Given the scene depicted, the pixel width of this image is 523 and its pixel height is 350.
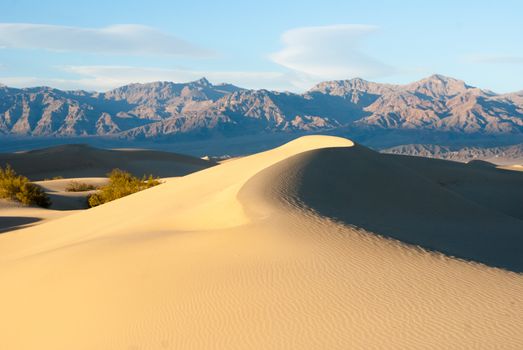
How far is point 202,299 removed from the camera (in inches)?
324

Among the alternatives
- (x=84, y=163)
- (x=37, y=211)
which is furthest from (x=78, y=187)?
(x=84, y=163)

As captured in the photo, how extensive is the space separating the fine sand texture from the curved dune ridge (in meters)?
51.5

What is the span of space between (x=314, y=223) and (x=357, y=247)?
183cm

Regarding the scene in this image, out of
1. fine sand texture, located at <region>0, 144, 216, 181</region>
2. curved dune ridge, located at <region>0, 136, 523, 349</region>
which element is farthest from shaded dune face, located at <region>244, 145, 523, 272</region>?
fine sand texture, located at <region>0, 144, 216, 181</region>

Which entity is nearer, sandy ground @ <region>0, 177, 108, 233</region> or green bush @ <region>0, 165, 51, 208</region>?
sandy ground @ <region>0, 177, 108, 233</region>

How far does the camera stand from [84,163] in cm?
7050

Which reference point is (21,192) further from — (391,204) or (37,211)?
(391,204)

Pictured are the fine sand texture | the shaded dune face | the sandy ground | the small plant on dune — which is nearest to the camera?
the shaded dune face

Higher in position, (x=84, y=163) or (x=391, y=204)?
(x=391, y=204)

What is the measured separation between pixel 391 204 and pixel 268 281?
887 cm

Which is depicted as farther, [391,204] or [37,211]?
[37,211]

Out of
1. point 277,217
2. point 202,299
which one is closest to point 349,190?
point 277,217

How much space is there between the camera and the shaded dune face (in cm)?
1262

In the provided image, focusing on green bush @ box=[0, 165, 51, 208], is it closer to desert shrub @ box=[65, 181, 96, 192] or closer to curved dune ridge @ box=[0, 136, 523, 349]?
desert shrub @ box=[65, 181, 96, 192]
